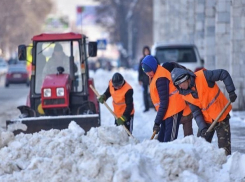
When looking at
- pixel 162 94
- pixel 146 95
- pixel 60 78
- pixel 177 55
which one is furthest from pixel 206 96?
pixel 177 55

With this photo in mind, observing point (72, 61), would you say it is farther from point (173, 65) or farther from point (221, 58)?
point (221, 58)

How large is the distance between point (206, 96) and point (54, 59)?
660 centimetres

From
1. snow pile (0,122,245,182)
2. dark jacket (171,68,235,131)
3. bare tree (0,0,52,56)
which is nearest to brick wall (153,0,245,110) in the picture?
dark jacket (171,68,235,131)

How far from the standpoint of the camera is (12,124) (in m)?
14.1

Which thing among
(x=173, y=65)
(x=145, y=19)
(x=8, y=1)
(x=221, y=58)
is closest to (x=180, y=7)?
(x=221, y=58)

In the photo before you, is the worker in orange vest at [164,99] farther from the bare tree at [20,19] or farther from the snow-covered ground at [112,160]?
the bare tree at [20,19]

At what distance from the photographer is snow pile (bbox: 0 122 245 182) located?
26.9 feet

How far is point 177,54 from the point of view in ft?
68.2

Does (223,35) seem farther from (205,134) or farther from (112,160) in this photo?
(112,160)

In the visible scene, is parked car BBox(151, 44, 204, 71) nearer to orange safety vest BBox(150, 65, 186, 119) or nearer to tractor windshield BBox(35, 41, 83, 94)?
tractor windshield BBox(35, 41, 83, 94)

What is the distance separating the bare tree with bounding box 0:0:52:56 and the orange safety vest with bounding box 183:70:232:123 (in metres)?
68.1

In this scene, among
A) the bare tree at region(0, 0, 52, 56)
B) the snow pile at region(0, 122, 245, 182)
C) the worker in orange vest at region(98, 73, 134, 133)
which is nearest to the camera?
the snow pile at region(0, 122, 245, 182)

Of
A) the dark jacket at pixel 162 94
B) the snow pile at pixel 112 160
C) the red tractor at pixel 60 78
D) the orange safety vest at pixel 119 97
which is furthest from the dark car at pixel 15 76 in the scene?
the snow pile at pixel 112 160

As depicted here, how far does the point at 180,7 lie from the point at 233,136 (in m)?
27.9
